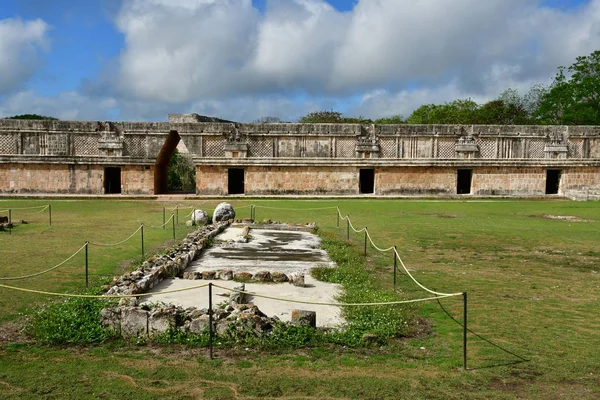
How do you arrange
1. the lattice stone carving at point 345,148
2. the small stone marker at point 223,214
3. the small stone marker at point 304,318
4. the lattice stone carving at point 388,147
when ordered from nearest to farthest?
the small stone marker at point 304,318 < the small stone marker at point 223,214 < the lattice stone carving at point 345,148 < the lattice stone carving at point 388,147

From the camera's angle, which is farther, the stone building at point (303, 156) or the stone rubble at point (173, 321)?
the stone building at point (303, 156)

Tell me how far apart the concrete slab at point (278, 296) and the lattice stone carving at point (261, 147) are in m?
18.8

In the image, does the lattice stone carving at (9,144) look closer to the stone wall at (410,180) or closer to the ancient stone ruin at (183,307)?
the stone wall at (410,180)

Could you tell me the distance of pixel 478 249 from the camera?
1173 cm

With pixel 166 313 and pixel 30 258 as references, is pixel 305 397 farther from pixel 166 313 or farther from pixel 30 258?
pixel 30 258

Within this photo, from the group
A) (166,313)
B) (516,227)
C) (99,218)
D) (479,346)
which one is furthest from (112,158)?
(479,346)

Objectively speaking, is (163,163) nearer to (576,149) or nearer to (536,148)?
(536,148)

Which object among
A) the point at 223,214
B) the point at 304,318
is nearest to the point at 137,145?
the point at 223,214

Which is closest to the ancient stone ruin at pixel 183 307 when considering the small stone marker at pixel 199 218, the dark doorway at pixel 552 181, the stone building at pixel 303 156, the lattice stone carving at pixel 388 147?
the small stone marker at pixel 199 218

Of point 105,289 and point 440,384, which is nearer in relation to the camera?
point 440,384

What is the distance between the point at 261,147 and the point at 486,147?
12990mm

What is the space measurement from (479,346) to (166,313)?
3738 millimetres

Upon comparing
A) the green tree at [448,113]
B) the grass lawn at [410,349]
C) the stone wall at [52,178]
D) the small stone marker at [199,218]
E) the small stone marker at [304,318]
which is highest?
the green tree at [448,113]

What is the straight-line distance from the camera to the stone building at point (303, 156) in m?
26.3
